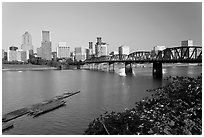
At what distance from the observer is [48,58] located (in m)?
71.3

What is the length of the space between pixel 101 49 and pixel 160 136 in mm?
67138

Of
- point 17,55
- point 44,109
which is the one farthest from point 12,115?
point 17,55

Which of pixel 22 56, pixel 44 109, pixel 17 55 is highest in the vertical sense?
pixel 17 55

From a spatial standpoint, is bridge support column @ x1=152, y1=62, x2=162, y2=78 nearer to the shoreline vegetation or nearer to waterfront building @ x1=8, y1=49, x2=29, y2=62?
the shoreline vegetation

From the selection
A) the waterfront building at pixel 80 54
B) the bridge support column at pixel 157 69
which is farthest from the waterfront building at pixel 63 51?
the bridge support column at pixel 157 69

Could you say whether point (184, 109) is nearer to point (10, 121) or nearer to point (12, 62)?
point (10, 121)

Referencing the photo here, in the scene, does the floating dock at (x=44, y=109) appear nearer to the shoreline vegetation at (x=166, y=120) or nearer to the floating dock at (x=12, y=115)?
the floating dock at (x=12, y=115)

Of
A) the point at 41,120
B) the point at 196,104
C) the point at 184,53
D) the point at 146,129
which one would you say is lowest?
the point at 41,120

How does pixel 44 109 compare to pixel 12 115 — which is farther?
Result: pixel 44 109

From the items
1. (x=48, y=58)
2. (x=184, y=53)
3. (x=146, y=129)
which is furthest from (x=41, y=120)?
(x=48, y=58)

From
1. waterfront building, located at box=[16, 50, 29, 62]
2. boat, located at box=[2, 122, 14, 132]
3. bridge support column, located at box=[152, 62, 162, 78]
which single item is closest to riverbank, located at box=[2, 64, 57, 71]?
waterfront building, located at box=[16, 50, 29, 62]

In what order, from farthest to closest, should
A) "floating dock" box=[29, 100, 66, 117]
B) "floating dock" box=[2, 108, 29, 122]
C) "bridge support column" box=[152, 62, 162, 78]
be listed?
"bridge support column" box=[152, 62, 162, 78]
"floating dock" box=[29, 100, 66, 117]
"floating dock" box=[2, 108, 29, 122]

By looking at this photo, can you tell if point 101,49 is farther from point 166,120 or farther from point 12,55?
point 166,120

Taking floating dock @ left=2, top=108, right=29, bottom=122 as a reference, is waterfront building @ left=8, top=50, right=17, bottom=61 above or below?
above
